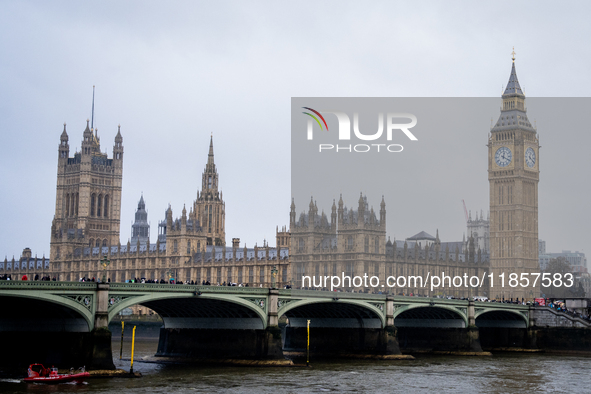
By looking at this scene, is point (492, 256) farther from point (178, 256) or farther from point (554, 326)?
point (554, 326)

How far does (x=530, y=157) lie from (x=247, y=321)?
112639 millimetres

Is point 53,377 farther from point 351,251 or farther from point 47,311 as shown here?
point 351,251

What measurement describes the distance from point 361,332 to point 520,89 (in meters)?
107

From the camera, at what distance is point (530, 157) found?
565 feet

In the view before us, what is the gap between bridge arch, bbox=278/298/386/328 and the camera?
77812 mm

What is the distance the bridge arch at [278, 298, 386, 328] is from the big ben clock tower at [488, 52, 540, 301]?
89.0m

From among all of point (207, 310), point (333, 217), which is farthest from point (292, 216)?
point (207, 310)

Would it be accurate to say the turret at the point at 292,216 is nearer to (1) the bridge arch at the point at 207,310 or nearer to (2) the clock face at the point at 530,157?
(2) the clock face at the point at 530,157

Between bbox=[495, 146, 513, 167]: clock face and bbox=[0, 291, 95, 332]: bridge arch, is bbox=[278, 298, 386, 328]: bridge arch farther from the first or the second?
bbox=[495, 146, 513, 167]: clock face

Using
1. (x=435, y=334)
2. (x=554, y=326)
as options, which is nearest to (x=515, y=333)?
(x=554, y=326)

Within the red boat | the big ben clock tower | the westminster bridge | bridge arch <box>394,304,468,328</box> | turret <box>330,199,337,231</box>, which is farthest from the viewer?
the big ben clock tower

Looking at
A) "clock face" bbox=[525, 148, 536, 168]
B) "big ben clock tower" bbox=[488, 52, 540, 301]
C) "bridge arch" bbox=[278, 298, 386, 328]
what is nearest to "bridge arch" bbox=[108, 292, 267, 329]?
"bridge arch" bbox=[278, 298, 386, 328]

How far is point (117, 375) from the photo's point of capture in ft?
193

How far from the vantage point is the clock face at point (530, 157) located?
171 meters
